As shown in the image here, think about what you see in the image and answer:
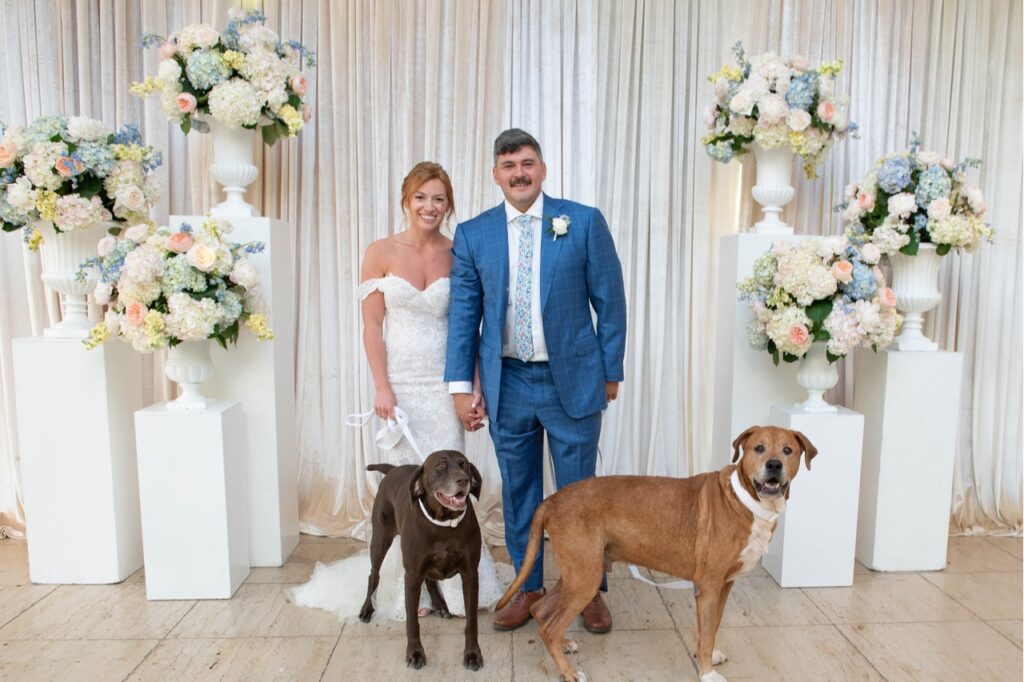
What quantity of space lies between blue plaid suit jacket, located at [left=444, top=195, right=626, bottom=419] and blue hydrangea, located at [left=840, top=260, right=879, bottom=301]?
40.4 inches

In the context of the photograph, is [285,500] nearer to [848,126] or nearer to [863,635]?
[863,635]

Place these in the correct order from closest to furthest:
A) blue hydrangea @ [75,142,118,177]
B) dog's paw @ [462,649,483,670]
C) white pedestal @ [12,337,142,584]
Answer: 1. dog's paw @ [462,649,483,670]
2. blue hydrangea @ [75,142,118,177]
3. white pedestal @ [12,337,142,584]

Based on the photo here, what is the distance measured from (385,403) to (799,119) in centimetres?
218

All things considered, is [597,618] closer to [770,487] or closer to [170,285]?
[770,487]

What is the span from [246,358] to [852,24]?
348 centimetres

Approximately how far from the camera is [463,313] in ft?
9.25

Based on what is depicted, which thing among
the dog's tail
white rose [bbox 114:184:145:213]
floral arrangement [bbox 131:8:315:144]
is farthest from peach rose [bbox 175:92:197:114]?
the dog's tail

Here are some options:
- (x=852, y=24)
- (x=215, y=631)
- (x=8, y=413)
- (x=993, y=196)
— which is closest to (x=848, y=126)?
(x=852, y=24)

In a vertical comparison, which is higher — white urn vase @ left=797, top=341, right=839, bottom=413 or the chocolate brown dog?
white urn vase @ left=797, top=341, right=839, bottom=413

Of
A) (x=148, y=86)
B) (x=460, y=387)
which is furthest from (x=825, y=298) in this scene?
(x=148, y=86)

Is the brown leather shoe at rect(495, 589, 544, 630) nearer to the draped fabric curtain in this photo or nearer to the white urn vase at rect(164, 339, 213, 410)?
the draped fabric curtain

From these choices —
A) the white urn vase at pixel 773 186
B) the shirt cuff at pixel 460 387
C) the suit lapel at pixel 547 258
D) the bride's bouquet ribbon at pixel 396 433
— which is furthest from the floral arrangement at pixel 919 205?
the bride's bouquet ribbon at pixel 396 433

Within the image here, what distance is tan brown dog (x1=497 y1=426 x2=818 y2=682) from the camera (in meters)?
2.34

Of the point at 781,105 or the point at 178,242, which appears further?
the point at 781,105
